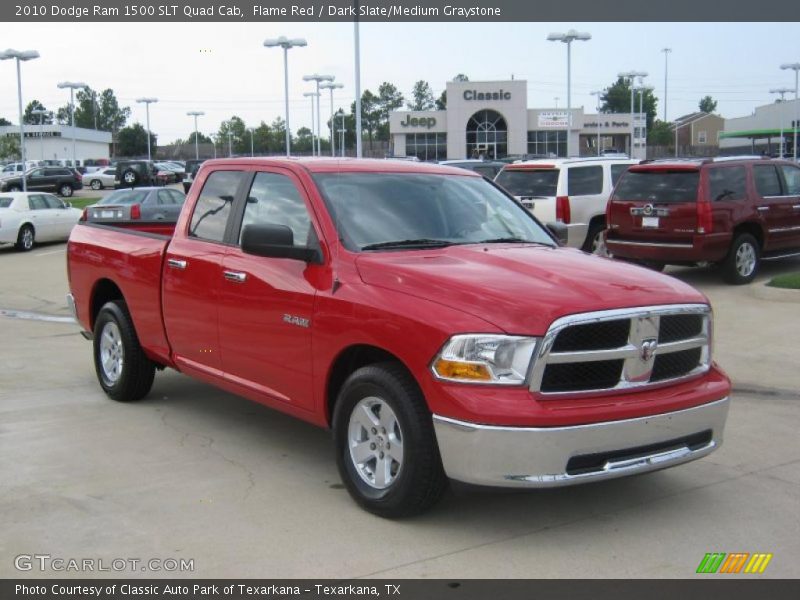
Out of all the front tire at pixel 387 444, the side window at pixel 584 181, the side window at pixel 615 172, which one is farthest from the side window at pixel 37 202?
the front tire at pixel 387 444

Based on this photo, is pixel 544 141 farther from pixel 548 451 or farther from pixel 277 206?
pixel 548 451

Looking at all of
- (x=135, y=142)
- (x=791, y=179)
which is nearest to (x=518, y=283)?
(x=791, y=179)

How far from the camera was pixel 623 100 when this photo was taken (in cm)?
12575

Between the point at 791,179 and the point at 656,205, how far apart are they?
2829 millimetres

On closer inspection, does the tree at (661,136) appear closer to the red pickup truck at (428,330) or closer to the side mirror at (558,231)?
the side mirror at (558,231)

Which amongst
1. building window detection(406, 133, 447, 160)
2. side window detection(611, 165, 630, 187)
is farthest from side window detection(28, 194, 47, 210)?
building window detection(406, 133, 447, 160)

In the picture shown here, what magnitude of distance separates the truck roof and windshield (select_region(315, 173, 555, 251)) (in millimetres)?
71

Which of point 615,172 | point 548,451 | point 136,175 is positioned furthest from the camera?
point 136,175

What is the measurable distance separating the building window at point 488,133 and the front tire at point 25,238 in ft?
162

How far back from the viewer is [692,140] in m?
→ 120

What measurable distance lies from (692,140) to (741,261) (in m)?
113

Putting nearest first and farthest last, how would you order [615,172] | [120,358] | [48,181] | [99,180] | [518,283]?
[518,283] < [120,358] < [615,172] < [48,181] < [99,180]

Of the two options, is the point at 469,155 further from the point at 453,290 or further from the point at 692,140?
the point at 453,290

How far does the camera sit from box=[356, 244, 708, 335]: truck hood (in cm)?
455
